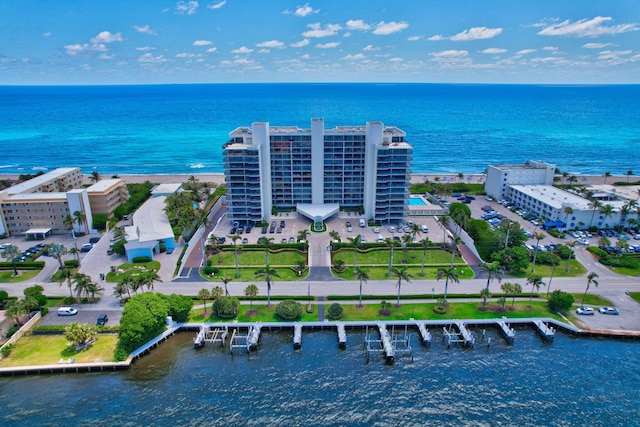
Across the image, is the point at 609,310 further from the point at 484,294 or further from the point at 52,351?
the point at 52,351

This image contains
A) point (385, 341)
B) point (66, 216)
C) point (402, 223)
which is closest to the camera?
point (385, 341)

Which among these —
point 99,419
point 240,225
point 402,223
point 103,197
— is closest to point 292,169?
point 240,225

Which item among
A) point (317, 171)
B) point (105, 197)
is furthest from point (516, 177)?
point (105, 197)

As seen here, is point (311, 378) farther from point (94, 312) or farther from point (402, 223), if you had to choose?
point (402, 223)

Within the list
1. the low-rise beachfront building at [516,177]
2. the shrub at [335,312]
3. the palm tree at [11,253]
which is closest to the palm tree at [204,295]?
the shrub at [335,312]

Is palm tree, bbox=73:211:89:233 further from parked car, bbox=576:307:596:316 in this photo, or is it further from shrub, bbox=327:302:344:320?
parked car, bbox=576:307:596:316

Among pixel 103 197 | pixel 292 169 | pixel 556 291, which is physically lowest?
pixel 556 291

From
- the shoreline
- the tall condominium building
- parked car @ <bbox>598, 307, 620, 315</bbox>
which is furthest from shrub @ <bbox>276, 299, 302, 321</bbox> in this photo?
the shoreline
